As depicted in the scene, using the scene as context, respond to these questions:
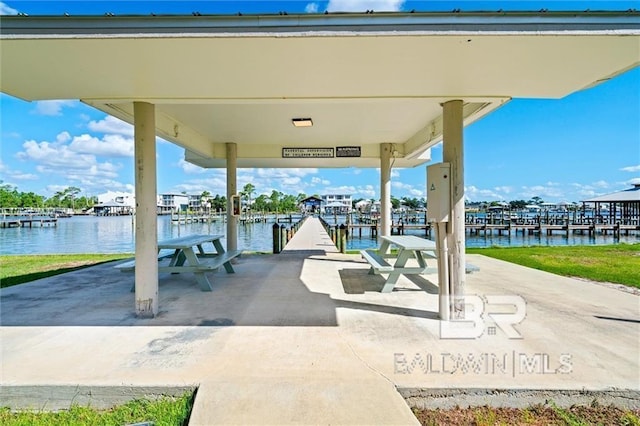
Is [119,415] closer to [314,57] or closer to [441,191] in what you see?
[314,57]

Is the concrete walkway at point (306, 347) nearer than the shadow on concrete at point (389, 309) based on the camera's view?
Yes

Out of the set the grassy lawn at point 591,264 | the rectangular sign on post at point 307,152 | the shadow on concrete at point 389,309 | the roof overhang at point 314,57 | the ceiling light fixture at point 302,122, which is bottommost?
the grassy lawn at point 591,264

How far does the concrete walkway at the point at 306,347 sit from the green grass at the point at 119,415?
14 cm

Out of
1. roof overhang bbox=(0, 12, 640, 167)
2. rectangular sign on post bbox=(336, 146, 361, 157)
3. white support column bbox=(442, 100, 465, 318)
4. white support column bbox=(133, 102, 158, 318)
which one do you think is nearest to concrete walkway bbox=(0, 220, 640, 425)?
white support column bbox=(133, 102, 158, 318)

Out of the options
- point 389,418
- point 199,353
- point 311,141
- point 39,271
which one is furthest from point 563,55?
point 39,271

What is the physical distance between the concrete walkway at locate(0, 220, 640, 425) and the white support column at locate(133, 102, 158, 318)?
0.30 metres

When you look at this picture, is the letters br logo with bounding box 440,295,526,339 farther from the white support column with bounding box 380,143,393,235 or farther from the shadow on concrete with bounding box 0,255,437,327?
the white support column with bounding box 380,143,393,235

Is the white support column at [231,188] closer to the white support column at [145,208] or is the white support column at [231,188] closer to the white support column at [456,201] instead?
the white support column at [145,208]

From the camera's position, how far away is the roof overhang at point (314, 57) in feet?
9.02

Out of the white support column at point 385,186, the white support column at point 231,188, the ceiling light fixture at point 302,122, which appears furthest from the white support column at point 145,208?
the white support column at point 385,186

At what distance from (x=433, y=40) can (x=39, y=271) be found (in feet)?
32.7

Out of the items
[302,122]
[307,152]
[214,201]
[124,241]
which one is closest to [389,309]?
[302,122]

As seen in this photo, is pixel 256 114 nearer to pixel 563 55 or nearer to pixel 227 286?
pixel 227 286

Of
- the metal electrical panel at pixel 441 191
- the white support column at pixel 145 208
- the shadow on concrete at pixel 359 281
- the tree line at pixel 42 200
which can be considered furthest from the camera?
the tree line at pixel 42 200
